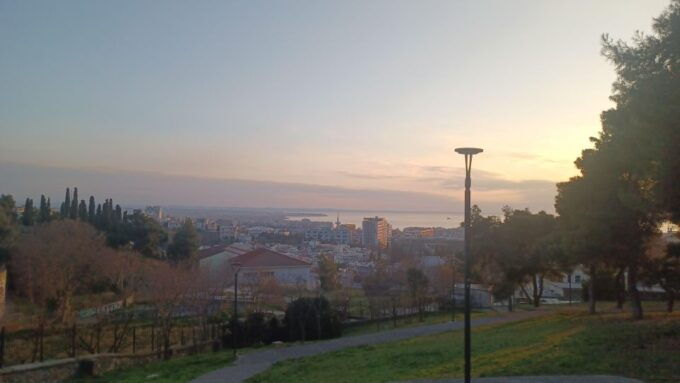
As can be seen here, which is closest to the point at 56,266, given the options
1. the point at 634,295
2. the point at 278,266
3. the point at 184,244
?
the point at 184,244

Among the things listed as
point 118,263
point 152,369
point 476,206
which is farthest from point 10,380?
point 476,206

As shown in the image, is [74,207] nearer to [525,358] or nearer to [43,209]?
[43,209]

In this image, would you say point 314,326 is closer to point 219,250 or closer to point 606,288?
point 606,288

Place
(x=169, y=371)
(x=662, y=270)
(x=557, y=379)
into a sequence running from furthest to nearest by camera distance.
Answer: (x=662, y=270)
(x=169, y=371)
(x=557, y=379)

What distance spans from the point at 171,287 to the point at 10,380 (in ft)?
26.0

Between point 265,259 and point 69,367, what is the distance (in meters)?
30.3

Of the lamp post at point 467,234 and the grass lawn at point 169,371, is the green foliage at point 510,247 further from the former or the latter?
the lamp post at point 467,234

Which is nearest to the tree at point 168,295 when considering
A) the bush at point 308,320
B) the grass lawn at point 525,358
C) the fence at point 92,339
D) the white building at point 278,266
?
the fence at point 92,339

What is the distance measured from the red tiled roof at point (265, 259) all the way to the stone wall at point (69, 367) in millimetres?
24837

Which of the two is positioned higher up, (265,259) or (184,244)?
(184,244)

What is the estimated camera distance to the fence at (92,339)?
18172 mm

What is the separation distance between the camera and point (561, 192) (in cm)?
2166

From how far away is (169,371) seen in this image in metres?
17.2

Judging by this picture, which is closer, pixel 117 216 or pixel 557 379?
pixel 557 379
